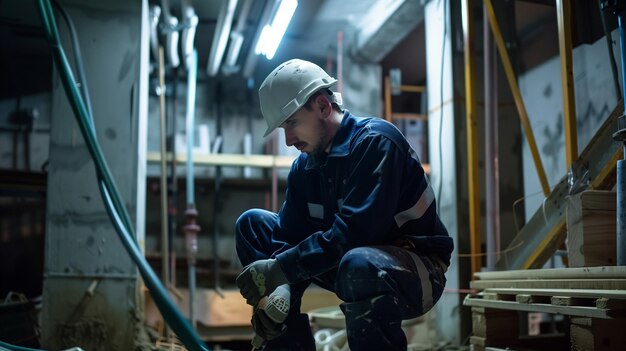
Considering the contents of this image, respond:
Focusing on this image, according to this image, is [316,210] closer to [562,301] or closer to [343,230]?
[343,230]

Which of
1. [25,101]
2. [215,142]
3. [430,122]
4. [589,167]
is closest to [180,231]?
[215,142]

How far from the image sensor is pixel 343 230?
167cm

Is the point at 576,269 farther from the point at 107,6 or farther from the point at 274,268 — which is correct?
the point at 107,6

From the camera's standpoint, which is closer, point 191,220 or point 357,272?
point 357,272

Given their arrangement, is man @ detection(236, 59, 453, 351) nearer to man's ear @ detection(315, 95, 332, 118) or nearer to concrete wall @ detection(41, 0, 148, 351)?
man's ear @ detection(315, 95, 332, 118)

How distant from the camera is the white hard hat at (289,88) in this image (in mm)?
1898

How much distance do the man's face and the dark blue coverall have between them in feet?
0.22

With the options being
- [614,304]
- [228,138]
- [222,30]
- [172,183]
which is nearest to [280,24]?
[222,30]

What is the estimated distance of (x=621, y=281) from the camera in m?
1.75

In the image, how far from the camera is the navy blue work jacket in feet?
5.48

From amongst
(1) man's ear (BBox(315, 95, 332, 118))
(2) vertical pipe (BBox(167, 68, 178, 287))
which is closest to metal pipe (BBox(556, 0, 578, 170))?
(1) man's ear (BBox(315, 95, 332, 118))

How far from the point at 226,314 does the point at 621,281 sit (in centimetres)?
384

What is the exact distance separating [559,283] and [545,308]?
11cm

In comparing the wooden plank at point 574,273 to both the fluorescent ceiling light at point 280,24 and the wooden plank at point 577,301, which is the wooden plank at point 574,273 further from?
the fluorescent ceiling light at point 280,24
